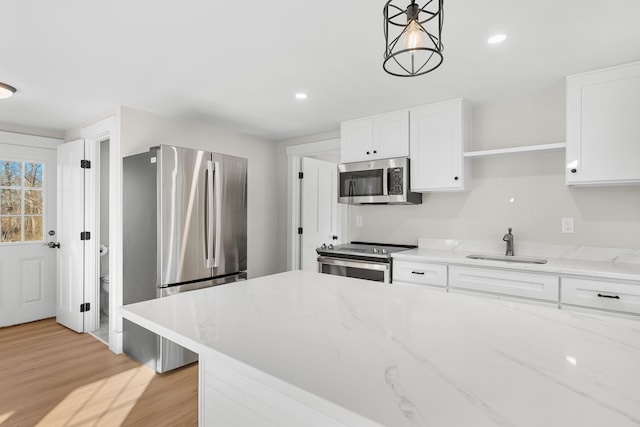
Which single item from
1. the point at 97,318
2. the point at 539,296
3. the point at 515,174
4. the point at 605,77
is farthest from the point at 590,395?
the point at 97,318

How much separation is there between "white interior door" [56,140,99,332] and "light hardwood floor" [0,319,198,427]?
0.38 m

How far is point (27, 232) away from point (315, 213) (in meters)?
3.30

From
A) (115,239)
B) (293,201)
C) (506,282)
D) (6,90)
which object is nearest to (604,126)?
(506,282)

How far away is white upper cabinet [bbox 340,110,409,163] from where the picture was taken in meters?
3.26

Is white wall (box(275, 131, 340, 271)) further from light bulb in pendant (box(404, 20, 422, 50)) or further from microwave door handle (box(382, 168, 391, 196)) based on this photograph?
light bulb in pendant (box(404, 20, 422, 50))

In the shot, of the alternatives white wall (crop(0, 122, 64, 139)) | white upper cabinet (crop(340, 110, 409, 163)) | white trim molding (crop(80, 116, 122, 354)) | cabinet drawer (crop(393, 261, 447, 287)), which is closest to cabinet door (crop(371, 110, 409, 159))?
white upper cabinet (crop(340, 110, 409, 163))

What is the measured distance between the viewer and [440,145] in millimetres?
3053

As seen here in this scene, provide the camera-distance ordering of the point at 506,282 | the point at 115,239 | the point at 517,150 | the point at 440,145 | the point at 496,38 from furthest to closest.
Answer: the point at 115,239, the point at 440,145, the point at 517,150, the point at 506,282, the point at 496,38

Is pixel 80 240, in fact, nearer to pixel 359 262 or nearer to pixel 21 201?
pixel 21 201

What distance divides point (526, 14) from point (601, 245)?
1.87m

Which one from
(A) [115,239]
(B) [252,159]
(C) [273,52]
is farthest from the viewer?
(B) [252,159]

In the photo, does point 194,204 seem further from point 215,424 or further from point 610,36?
point 610,36

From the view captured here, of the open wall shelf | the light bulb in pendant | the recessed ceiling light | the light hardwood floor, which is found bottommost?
the light hardwood floor

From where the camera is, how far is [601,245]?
263 centimetres
